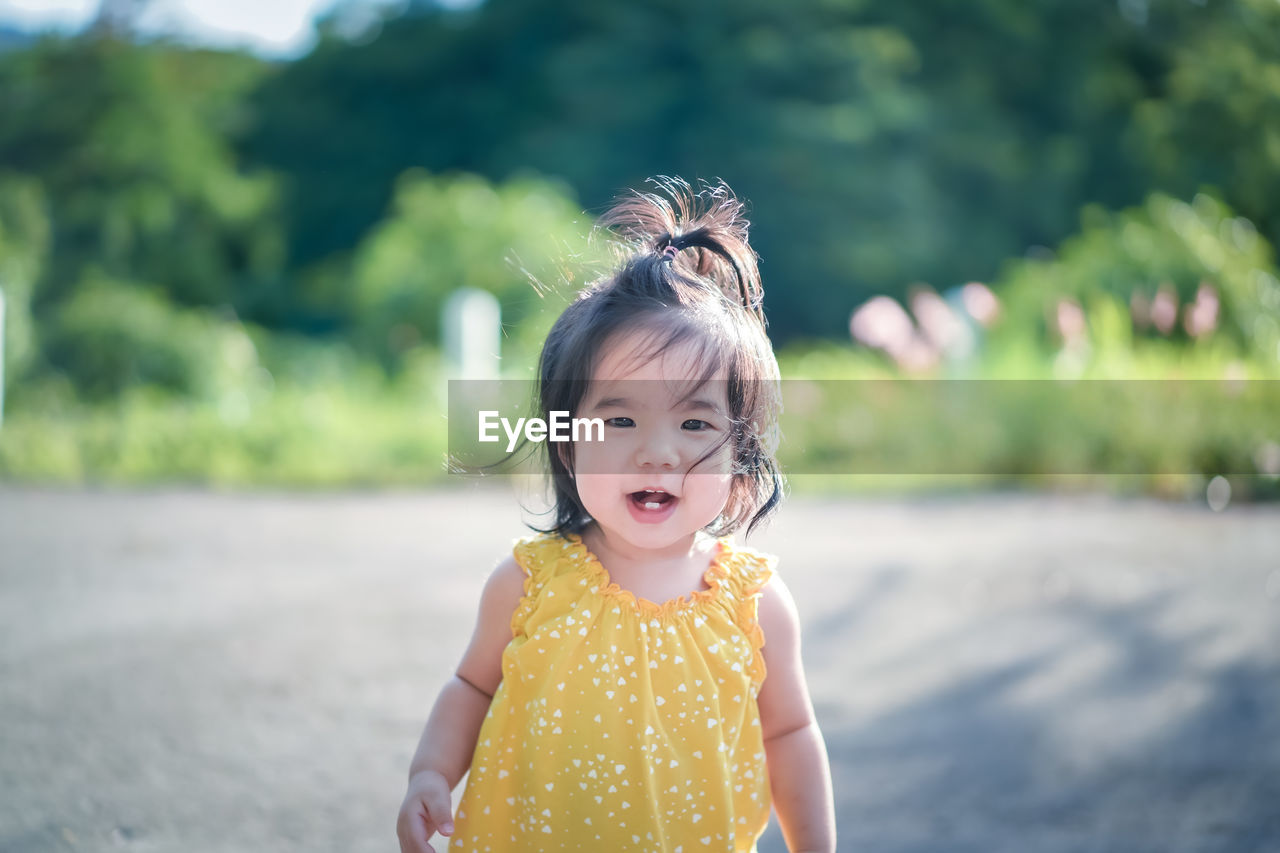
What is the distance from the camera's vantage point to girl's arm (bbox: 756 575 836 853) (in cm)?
152

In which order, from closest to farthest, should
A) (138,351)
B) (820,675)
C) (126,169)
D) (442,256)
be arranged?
(820,675) → (138,351) → (442,256) → (126,169)

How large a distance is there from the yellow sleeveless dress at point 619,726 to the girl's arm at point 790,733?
34 millimetres

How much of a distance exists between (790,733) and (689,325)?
0.57m

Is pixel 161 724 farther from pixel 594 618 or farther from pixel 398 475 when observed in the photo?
pixel 398 475

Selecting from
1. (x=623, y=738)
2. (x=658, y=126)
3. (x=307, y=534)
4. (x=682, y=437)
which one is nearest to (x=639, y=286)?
(x=682, y=437)

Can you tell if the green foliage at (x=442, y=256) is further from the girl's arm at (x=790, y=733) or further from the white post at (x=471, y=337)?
the girl's arm at (x=790, y=733)

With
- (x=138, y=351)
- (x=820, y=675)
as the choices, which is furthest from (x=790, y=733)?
(x=138, y=351)

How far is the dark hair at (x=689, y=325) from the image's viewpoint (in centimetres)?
149

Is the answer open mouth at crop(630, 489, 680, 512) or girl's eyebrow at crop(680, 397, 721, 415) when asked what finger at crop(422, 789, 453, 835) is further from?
girl's eyebrow at crop(680, 397, 721, 415)

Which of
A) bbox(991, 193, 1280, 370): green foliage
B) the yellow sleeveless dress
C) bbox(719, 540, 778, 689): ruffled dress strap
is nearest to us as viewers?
the yellow sleeveless dress

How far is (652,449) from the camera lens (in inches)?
56.6

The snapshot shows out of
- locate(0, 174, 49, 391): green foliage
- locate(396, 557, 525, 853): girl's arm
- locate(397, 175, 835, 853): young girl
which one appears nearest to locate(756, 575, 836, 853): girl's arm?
locate(397, 175, 835, 853): young girl

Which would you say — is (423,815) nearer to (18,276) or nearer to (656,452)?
(656,452)

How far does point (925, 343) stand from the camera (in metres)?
8.27
